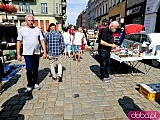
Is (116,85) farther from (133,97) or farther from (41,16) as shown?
(41,16)

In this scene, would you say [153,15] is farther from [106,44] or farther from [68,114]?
[68,114]

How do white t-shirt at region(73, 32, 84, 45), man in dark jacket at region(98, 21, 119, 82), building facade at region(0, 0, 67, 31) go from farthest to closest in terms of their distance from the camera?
building facade at region(0, 0, 67, 31), white t-shirt at region(73, 32, 84, 45), man in dark jacket at region(98, 21, 119, 82)

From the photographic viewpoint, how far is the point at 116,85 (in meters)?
4.88

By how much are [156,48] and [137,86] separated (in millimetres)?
2984

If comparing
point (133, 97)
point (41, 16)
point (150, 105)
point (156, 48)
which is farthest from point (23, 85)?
point (41, 16)

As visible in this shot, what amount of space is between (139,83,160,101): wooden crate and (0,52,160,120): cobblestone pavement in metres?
0.11

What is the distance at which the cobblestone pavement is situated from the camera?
3240 mm

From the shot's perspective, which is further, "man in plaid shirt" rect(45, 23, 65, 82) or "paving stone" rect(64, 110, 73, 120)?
"man in plaid shirt" rect(45, 23, 65, 82)

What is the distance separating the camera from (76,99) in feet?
12.9

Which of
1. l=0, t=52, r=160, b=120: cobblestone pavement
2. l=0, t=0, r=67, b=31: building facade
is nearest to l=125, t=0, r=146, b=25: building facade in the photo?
l=0, t=52, r=160, b=120: cobblestone pavement

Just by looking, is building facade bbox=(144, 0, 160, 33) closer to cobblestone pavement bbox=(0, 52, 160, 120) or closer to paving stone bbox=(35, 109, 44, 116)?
cobblestone pavement bbox=(0, 52, 160, 120)

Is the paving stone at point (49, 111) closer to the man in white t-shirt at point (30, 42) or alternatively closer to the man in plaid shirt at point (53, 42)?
the man in white t-shirt at point (30, 42)

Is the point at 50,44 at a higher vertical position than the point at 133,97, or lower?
higher

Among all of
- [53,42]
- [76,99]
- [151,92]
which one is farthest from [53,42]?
[151,92]
